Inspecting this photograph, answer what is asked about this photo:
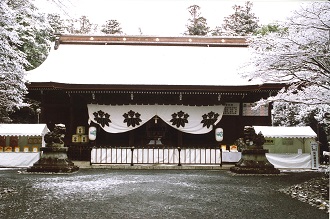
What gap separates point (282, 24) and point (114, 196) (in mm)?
5331

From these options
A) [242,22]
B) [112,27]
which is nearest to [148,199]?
[242,22]

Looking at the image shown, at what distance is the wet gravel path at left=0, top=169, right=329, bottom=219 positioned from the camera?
5.21 meters

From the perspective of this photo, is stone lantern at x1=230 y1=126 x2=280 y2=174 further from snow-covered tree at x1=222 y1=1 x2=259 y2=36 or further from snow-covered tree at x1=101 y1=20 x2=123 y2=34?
snow-covered tree at x1=101 y1=20 x2=123 y2=34

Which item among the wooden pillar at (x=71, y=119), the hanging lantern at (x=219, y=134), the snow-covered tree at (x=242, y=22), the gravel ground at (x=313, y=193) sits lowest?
the gravel ground at (x=313, y=193)

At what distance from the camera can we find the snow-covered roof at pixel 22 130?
45.1 ft

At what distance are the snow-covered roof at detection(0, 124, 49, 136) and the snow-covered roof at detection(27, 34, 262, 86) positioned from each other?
2197mm

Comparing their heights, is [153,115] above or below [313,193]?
above

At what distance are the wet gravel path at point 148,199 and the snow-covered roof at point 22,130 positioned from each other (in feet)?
16.3

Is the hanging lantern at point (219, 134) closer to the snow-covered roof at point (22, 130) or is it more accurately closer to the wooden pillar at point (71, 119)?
the wooden pillar at point (71, 119)

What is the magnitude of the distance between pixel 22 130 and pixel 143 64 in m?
6.78

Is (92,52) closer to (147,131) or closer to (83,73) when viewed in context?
(83,73)

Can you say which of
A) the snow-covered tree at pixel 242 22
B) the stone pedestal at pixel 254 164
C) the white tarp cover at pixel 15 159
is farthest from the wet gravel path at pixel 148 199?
the snow-covered tree at pixel 242 22

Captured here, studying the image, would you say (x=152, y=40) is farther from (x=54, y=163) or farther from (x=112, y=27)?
(x=112, y=27)

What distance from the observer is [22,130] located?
14.0 meters
